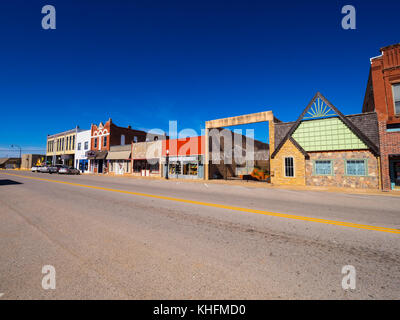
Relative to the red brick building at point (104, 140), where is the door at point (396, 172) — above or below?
below

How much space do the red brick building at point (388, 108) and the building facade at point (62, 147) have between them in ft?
167

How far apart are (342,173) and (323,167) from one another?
143 cm

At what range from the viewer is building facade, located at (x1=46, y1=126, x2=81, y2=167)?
146 ft

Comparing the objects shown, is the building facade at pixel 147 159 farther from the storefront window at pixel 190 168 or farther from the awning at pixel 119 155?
the storefront window at pixel 190 168

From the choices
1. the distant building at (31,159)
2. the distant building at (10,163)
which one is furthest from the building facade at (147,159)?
the distant building at (10,163)

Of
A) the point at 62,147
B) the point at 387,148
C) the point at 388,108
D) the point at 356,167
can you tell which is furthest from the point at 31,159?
the point at 388,108

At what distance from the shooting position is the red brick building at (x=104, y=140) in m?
36.4

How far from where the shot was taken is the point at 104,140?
1468 inches

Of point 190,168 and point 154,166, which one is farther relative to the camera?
point 154,166

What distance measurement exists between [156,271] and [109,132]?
124 ft

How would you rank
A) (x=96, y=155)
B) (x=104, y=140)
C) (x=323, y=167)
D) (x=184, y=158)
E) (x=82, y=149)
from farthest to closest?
(x=82, y=149) → (x=104, y=140) → (x=96, y=155) → (x=184, y=158) → (x=323, y=167)

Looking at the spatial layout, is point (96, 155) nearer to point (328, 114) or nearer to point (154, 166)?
point (154, 166)

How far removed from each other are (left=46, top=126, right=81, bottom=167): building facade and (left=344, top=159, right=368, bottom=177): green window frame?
49.4 m

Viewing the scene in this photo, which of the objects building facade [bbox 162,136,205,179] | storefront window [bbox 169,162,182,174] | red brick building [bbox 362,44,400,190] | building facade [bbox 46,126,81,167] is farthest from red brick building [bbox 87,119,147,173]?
red brick building [bbox 362,44,400,190]
